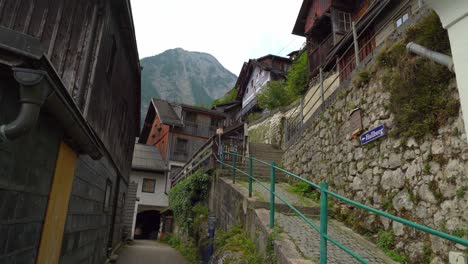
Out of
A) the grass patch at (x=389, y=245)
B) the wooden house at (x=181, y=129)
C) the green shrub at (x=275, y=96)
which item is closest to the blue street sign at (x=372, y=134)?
the grass patch at (x=389, y=245)

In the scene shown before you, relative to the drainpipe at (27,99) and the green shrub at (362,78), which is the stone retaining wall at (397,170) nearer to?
the green shrub at (362,78)

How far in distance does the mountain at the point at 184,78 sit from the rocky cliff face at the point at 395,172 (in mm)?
73007

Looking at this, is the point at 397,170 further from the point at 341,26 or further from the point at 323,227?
the point at 341,26

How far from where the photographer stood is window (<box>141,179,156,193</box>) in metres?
24.0

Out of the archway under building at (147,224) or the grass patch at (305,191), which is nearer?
the grass patch at (305,191)

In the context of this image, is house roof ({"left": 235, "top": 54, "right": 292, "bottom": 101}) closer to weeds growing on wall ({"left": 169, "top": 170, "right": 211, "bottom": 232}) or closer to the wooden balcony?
the wooden balcony

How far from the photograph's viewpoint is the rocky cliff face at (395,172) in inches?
145

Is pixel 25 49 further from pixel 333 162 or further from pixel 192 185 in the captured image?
pixel 192 185

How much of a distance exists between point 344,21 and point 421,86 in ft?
44.7

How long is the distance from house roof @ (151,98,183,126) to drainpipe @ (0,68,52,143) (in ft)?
75.7

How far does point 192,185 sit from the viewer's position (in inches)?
440

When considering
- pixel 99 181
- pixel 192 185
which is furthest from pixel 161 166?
pixel 99 181

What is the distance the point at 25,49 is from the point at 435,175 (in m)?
4.94

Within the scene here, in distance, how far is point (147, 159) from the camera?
25.2 m
